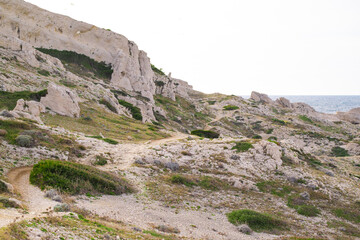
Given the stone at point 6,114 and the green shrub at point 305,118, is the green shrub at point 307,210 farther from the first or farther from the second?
the green shrub at point 305,118

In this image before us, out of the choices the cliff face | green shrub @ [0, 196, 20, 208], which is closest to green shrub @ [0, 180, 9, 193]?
green shrub @ [0, 196, 20, 208]

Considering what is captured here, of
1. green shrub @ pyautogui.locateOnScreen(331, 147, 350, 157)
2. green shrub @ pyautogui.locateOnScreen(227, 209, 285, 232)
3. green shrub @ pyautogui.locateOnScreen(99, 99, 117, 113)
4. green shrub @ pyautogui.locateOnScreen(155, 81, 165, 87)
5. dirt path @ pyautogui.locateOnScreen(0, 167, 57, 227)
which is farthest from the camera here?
green shrub @ pyautogui.locateOnScreen(155, 81, 165, 87)

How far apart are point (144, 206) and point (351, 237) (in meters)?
14.4

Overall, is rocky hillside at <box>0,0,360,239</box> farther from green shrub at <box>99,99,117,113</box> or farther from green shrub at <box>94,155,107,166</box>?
green shrub at <box>99,99,117,113</box>

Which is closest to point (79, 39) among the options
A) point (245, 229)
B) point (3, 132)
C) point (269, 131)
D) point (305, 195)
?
point (3, 132)

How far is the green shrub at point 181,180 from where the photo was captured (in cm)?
2175

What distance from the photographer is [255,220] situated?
16.4 meters

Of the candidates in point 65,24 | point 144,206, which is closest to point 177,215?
point 144,206

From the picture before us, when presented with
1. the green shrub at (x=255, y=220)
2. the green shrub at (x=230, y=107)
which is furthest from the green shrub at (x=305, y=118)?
the green shrub at (x=255, y=220)

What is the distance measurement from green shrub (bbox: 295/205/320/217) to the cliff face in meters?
57.9

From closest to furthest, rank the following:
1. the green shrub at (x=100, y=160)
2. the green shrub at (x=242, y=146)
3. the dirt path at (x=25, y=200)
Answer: the dirt path at (x=25, y=200)
the green shrub at (x=100, y=160)
the green shrub at (x=242, y=146)

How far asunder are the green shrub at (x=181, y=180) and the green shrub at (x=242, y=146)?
1095 centimetres

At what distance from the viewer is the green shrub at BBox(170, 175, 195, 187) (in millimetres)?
21750

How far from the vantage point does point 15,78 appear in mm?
40594
